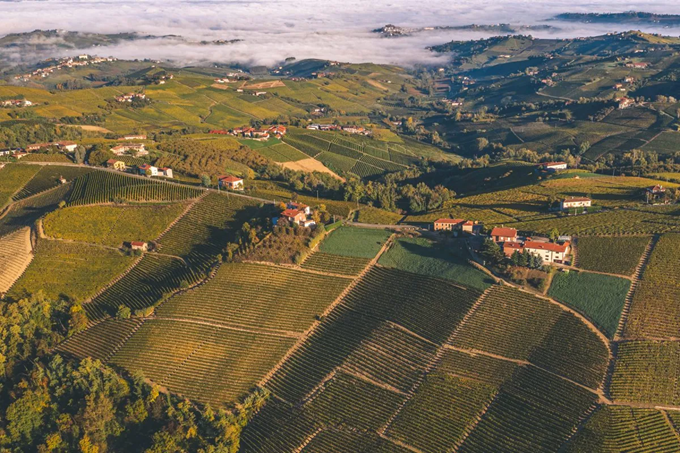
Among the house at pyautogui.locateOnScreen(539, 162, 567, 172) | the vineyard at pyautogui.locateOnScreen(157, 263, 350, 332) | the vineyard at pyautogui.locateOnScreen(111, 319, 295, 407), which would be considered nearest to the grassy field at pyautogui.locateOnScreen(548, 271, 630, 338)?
the vineyard at pyautogui.locateOnScreen(157, 263, 350, 332)

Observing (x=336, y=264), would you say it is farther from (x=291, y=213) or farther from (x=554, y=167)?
(x=554, y=167)

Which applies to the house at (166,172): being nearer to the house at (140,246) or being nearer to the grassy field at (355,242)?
the house at (140,246)

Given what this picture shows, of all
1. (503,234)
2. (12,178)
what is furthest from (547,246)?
(12,178)

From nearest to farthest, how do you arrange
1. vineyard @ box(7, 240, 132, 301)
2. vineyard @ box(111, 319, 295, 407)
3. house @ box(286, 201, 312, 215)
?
vineyard @ box(111, 319, 295, 407)
vineyard @ box(7, 240, 132, 301)
house @ box(286, 201, 312, 215)

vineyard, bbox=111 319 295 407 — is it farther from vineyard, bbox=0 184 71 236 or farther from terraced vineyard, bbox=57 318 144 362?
vineyard, bbox=0 184 71 236

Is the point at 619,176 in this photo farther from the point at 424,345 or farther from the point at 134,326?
the point at 134,326
